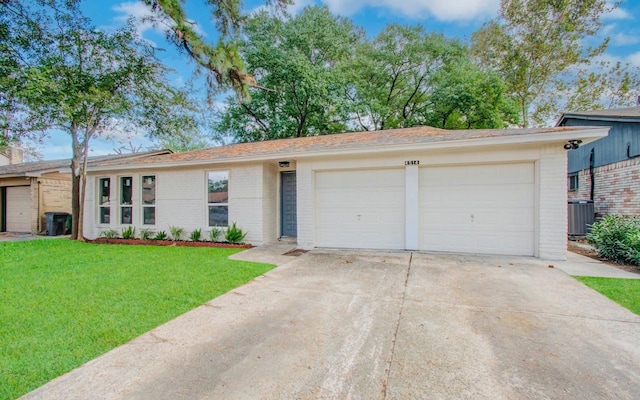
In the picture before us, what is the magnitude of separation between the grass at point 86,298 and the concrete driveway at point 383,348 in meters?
0.29

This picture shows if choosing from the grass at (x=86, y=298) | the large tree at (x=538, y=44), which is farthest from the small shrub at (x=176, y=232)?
the large tree at (x=538, y=44)

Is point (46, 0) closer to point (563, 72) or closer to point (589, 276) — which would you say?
point (589, 276)

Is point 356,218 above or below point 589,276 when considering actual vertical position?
above

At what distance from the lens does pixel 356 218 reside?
7934mm

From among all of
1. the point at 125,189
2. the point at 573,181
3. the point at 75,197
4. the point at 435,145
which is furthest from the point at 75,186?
the point at 573,181

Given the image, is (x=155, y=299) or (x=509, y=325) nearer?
(x=509, y=325)

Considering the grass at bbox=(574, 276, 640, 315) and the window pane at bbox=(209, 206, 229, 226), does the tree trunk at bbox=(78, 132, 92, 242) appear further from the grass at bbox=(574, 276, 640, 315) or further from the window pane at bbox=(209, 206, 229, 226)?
the grass at bbox=(574, 276, 640, 315)

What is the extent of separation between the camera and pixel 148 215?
398 inches

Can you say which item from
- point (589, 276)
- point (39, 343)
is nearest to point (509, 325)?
point (589, 276)

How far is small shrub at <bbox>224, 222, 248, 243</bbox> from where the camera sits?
8672 millimetres

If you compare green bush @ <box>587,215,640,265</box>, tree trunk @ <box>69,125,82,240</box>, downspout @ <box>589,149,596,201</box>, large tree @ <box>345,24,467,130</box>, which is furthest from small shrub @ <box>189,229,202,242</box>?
downspout @ <box>589,149,596,201</box>

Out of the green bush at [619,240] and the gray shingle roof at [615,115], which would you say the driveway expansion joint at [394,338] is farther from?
the gray shingle roof at [615,115]

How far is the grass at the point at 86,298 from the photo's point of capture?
103 inches

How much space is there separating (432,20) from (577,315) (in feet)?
64.1
